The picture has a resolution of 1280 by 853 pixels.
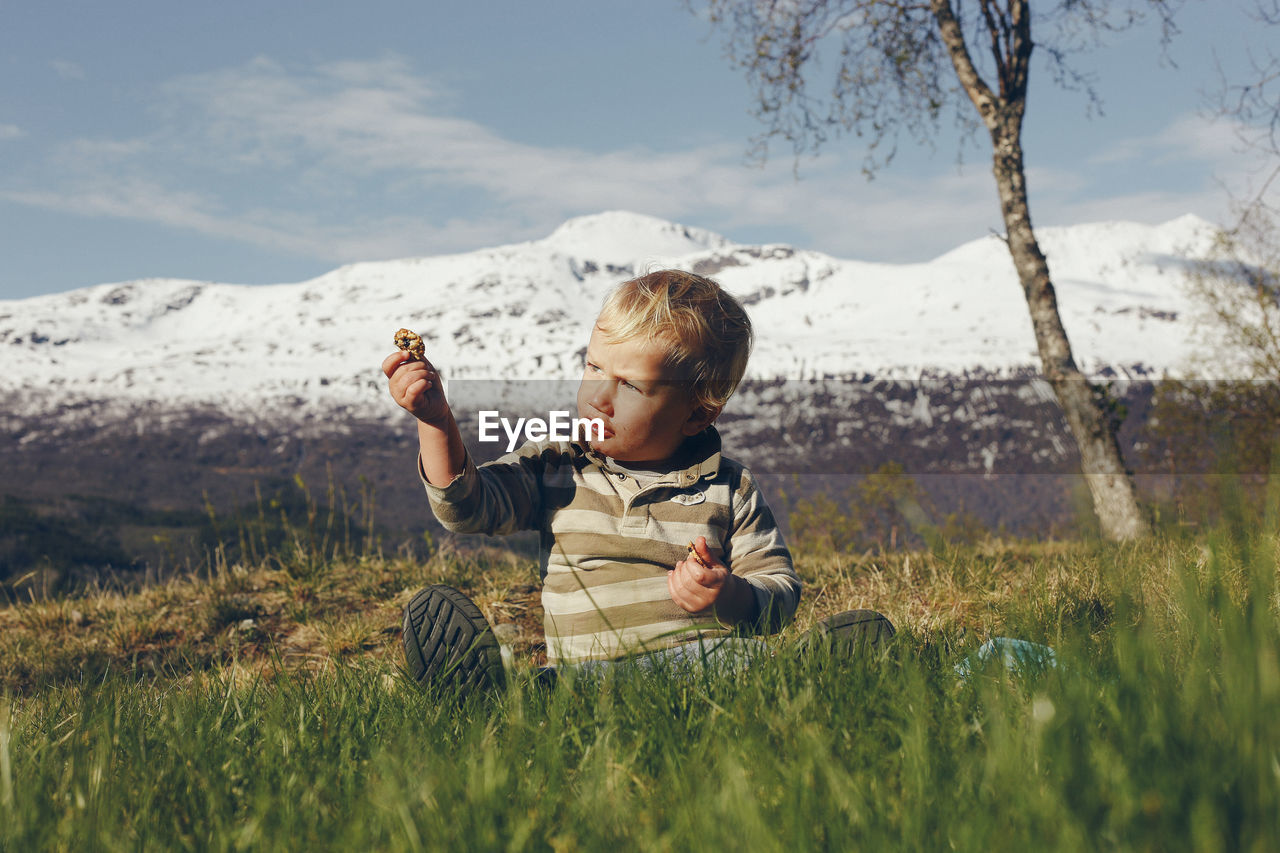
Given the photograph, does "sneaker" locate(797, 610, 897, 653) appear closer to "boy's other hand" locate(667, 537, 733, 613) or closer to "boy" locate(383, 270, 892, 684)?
"boy" locate(383, 270, 892, 684)

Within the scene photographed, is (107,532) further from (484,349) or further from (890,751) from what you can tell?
(484,349)

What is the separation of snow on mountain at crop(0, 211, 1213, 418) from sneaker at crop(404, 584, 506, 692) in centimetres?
5037

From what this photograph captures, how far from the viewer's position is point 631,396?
8.32 feet

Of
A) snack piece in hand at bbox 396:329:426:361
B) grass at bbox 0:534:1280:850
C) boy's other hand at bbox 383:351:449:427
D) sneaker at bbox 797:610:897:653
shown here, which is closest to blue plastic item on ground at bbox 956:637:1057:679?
grass at bbox 0:534:1280:850

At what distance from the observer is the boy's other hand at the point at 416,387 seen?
7.27 ft

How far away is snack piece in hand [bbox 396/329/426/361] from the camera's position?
7.53 feet

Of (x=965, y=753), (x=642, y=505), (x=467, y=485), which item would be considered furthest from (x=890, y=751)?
(x=467, y=485)

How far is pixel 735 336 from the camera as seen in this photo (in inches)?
108

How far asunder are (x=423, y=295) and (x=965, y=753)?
148 meters

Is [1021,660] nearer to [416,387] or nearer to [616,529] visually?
[616,529]

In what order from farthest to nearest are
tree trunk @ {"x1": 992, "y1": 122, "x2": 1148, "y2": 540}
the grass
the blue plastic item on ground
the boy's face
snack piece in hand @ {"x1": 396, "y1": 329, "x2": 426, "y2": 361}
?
1. tree trunk @ {"x1": 992, "y1": 122, "x2": 1148, "y2": 540}
2. the boy's face
3. snack piece in hand @ {"x1": 396, "y1": 329, "x2": 426, "y2": 361}
4. the blue plastic item on ground
5. the grass

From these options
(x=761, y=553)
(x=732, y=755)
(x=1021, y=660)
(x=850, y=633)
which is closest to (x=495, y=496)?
(x=761, y=553)

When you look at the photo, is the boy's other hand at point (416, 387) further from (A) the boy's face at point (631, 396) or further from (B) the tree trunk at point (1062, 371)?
(B) the tree trunk at point (1062, 371)

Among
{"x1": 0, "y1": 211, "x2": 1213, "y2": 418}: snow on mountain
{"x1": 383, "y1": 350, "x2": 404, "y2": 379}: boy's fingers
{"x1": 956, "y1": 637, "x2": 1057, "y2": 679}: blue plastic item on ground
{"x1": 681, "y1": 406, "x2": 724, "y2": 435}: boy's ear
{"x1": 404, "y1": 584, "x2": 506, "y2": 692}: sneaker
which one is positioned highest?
{"x1": 0, "y1": 211, "x2": 1213, "y2": 418}: snow on mountain
